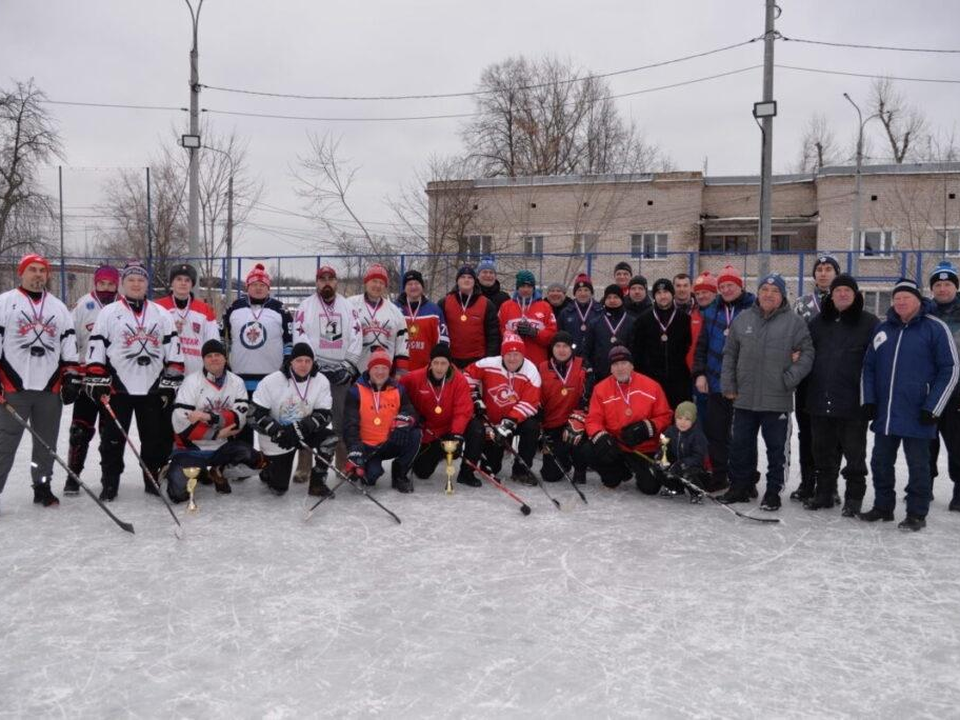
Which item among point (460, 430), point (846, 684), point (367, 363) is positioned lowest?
point (846, 684)

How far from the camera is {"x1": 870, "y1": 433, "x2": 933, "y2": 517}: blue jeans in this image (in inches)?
169

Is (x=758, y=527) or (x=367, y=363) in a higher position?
(x=367, y=363)

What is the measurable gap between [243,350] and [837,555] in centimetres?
393

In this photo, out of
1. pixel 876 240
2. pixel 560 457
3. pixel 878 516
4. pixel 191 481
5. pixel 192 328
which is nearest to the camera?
pixel 878 516

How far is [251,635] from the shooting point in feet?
9.43

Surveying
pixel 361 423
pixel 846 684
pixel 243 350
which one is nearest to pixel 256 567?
pixel 361 423

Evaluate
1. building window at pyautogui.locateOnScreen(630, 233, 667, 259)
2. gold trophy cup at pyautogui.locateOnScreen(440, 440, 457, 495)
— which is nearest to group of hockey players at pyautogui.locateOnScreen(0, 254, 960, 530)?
gold trophy cup at pyautogui.locateOnScreen(440, 440, 457, 495)

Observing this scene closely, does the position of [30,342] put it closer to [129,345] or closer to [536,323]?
[129,345]

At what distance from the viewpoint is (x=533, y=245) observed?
22938 millimetres

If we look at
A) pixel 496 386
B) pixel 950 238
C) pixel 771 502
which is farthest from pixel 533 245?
pixel 771 502

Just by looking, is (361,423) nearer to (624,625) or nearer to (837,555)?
(624,625)

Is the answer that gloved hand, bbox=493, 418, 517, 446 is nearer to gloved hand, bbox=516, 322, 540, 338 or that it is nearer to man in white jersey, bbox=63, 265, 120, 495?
gloved hand, bbox=516, 322, 540, 338

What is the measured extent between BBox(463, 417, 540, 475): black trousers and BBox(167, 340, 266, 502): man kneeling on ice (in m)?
1.43

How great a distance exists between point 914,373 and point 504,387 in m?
2.62
